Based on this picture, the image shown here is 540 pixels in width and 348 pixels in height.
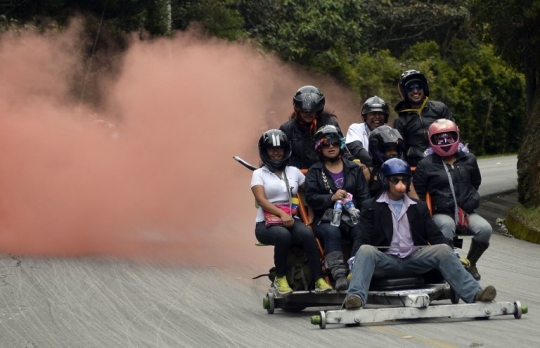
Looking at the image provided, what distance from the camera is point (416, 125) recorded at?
13477 mm

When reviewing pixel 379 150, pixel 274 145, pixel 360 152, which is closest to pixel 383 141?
pixel 379 150

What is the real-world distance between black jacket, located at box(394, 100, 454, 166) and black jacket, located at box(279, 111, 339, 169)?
2.98ft

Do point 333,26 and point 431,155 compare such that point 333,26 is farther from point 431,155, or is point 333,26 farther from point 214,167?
point 431,155

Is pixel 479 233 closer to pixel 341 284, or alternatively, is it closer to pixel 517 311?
pixel 517 311

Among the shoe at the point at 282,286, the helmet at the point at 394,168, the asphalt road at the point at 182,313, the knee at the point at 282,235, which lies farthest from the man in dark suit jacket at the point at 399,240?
the shoe at the point at 282,286

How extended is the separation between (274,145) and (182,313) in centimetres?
203

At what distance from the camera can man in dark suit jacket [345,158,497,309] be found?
1125 cm

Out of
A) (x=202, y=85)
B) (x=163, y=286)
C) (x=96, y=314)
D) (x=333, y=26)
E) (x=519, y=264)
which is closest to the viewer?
(x=96, y=314)

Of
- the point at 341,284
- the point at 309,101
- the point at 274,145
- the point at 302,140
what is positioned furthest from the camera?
the point at 302,140

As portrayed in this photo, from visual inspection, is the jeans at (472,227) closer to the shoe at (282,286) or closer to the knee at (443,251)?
the knee at (443,251)

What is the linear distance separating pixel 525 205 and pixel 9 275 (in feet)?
35.7

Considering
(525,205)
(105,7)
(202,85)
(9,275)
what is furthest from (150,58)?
(9,275)

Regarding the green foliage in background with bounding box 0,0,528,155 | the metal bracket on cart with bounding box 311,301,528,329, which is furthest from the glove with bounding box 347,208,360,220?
the green foliage in background with bounding box 0,0,528,155

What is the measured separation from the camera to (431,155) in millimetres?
12773
